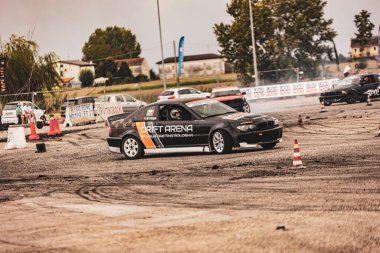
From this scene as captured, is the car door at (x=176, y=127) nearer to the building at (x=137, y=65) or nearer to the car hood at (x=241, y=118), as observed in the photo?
the car hood at (x=241, y=118)

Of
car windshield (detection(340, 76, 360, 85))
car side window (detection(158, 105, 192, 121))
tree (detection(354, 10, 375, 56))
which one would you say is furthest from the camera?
tree (detection(354, 10, 375, 56))

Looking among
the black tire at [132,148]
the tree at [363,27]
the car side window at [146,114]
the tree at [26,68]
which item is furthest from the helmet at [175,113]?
the tree at [363,27]

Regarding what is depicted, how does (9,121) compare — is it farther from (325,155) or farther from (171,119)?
(325,155)

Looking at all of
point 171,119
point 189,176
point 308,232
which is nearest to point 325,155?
point 189,176

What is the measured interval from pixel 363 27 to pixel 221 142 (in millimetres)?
98474

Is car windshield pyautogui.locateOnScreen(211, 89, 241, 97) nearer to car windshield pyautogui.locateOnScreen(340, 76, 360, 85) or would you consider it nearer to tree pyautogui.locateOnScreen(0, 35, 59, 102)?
car windshield pyautogui.locateOnScreen(340, 76, 360, 85)

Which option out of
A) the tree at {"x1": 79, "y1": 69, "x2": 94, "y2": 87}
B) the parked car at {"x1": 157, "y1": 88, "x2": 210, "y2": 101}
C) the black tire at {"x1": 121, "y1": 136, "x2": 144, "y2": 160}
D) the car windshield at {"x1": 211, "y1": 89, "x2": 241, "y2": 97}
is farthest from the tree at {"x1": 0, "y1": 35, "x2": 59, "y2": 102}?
the tree at {"x1": 79, "y1": 69, "x2": 94, "y2": 87}

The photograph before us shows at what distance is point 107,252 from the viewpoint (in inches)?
283

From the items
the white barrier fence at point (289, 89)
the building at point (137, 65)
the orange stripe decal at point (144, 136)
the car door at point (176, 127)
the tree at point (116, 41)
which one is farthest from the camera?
the tree at point (116, 41)

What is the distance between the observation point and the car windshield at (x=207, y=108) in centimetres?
1772

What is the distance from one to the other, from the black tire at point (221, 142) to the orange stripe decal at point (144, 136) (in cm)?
171

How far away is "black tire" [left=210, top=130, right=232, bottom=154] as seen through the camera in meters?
16.9

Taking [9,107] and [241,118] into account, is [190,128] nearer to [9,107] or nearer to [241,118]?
[241,118]

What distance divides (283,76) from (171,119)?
4580cm
